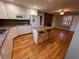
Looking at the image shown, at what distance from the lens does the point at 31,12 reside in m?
4.84

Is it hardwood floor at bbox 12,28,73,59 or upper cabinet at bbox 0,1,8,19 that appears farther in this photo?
upper cabinet at bbox 0,1,8,19

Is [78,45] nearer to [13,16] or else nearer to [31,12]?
[13,16]

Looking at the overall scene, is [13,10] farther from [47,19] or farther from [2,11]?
[47,19]

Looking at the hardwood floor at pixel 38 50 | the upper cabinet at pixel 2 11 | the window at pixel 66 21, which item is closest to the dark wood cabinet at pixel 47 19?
the window at pixel 66 21

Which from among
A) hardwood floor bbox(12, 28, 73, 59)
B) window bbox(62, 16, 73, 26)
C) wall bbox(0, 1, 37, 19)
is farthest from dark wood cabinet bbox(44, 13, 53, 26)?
hardwood floor bbox(12, 28, 73, 59)

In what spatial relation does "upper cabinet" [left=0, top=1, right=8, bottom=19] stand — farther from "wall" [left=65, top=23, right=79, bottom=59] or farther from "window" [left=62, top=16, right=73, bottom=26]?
"window" [left=62, top=16, right=73, bottom=26]

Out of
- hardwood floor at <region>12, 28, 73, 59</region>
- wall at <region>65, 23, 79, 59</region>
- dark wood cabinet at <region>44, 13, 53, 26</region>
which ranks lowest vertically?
hardwood floor at <region>12, 28, 73, 59</region>

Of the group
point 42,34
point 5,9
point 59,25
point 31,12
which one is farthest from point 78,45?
point 59,25

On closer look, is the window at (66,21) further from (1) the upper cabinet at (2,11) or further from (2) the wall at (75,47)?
(2) the wall at (75,47)

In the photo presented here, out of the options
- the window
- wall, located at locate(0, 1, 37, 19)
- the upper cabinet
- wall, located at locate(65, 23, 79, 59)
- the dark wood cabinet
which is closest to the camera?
wall, located at locate(65, 23, 79, 59)

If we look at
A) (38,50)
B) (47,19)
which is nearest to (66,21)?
(47,19)

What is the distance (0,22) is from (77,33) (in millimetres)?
3732

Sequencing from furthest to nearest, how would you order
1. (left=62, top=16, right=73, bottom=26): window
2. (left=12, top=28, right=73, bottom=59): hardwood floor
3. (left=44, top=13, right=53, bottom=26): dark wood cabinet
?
(left=62, top=16, right=73, bottom=26): window
(left=44, top=13, right=53, bottom=26): dark wood cabinet
(left=12, top=28, right=73, bottom=59): hardwood floor

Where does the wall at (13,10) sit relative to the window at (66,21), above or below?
above
